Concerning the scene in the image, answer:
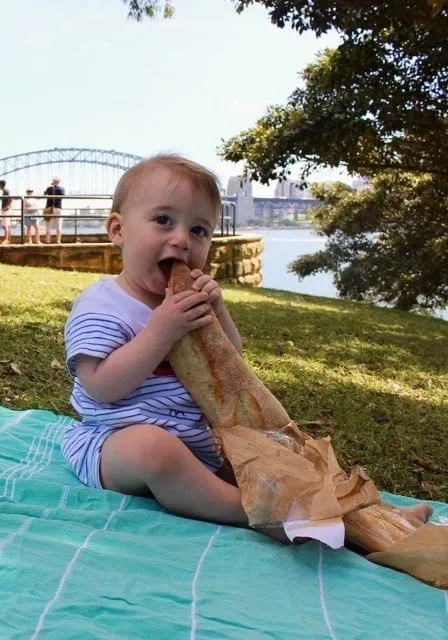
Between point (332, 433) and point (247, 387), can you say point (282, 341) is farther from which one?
point (247, 387)

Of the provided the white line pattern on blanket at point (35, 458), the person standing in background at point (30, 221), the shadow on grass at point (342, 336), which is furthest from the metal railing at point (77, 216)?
the white line pattern on blanket at point (35, 458)

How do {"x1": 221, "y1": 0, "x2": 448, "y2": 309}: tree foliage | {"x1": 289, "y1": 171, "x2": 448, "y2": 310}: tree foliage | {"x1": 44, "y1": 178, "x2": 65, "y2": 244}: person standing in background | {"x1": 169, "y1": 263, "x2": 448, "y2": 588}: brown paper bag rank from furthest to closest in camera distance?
1. {"x1": 289, "y1": 171, "x2": 448, "y2": 310}: tree foliage
2. {"x1": 44, "y1": 178, "x2": 65, "y2": 244}: person standing in background
3. {"x1": 221, "y1": 0, "x2": 448, "y2": 309}: tree foliage
4. {"x1": 169, "y1": 263, "x2": 448, "y2": 588}: brown paper bag

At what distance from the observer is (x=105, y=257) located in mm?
12336

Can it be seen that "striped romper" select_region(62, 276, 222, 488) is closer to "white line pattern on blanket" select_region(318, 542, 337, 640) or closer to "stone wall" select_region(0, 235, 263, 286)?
"white line pattern on blanket" select_region(318, 542, 337, 640)

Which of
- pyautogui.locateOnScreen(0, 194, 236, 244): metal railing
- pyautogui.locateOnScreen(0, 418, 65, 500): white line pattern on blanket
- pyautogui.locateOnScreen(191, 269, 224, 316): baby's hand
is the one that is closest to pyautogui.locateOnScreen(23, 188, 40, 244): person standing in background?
pyautogui.locateOnScreen(0, 194, 236, 244): metal railing

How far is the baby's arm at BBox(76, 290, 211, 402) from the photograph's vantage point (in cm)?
181

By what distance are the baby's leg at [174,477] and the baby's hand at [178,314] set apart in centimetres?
23

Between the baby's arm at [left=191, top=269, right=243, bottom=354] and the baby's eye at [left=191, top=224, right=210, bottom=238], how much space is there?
4.3 inches

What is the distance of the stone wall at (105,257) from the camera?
11.5 metres

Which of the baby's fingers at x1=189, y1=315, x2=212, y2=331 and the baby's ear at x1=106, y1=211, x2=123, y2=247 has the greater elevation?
the baby's ear at x1=106, y1=211, x2=123, y2=247

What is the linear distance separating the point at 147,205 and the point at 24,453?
2.90 ft

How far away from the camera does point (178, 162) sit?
197cm

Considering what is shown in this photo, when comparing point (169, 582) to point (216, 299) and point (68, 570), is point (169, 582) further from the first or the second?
point (216, 299)

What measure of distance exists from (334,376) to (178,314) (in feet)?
10.6
